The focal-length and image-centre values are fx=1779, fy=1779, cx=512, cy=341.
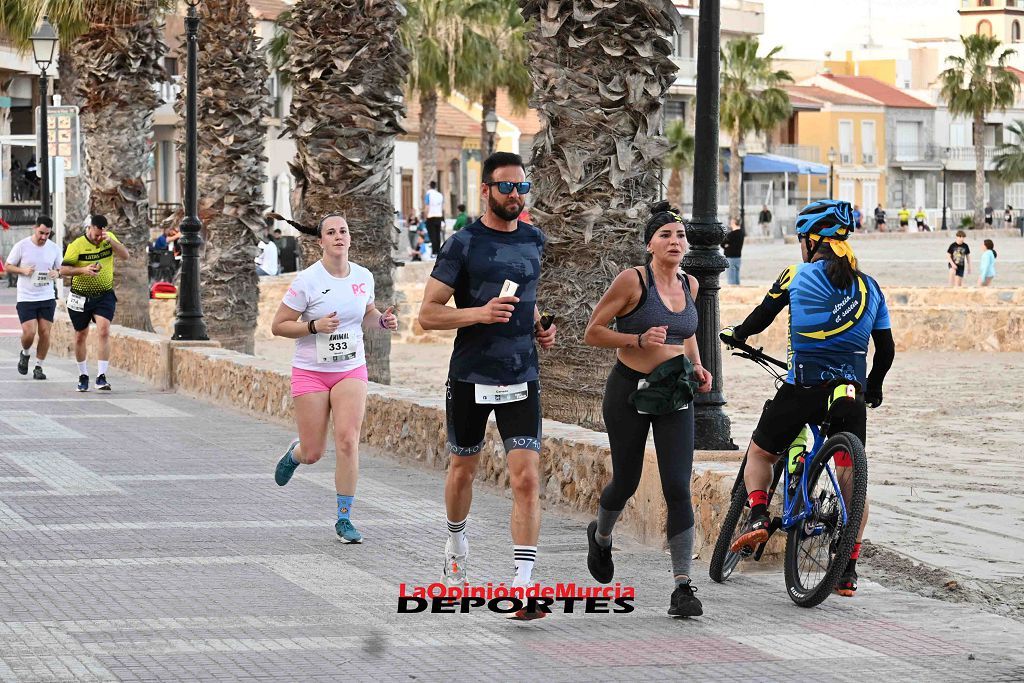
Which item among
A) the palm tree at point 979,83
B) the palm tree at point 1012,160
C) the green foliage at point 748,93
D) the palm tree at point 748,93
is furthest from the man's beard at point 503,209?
the palm tree at point 1012,160

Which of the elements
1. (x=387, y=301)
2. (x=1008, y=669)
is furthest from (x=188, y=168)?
(x=1008, y=669)

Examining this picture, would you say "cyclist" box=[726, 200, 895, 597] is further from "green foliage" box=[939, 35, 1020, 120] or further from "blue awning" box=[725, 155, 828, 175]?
"green foliage" box=[939, 35, 1020, 120]

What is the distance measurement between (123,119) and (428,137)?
29.7m

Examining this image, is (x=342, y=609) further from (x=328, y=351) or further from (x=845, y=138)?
(x=845, y=138)

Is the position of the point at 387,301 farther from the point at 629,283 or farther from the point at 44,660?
the point at 44,660

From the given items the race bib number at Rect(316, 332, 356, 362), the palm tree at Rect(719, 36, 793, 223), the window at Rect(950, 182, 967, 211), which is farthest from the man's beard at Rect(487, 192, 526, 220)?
the window at Rect(950, 182, 967, 211)

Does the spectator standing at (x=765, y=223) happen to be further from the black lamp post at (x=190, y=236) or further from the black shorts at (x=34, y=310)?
the black shorts at (x=34, y=310)

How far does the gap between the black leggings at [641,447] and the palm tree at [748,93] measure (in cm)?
6856

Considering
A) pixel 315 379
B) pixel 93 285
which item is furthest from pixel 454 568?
pixel 93 285

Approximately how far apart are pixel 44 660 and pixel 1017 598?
4.21 m

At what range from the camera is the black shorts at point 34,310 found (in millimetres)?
19344

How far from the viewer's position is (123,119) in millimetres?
24812

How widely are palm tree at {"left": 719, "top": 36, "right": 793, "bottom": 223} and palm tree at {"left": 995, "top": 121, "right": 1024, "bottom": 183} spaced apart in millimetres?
25979

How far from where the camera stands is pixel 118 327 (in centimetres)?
2184
